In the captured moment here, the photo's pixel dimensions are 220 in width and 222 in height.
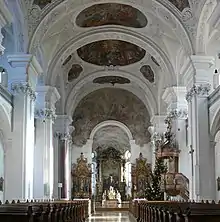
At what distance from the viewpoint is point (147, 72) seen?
92.2ft

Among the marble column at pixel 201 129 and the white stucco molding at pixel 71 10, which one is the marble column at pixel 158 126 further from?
the white stucco molding at pixel 71 10

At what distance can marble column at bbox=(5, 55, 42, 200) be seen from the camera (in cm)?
1678

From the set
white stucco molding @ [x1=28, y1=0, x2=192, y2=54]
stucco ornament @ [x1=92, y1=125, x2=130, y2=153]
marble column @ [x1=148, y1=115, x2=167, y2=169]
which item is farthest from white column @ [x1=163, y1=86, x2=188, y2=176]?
stucco ornament @ [x1=92, y1=125, x2=130, y2=153]

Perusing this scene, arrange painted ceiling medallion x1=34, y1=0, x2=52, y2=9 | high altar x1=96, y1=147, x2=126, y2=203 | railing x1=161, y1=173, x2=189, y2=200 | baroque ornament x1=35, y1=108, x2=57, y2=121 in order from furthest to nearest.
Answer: high altar x1=96, y1=147, x2=126, y2=203
baroque ornament x1=35, y1=108, x2=57, y2=121
railing x1=161, y1=173, x2=189, y2=200
painted ceiling medallion x1=34, y1=0, x2=52, y2=9

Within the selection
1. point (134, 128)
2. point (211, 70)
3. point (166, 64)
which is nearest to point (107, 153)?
point (134, 128)

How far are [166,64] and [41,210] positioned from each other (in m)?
16.0

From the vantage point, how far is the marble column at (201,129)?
57.3ft

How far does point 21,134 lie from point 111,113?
56.8 feet

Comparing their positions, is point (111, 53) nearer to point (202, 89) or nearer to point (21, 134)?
point (202, 89)

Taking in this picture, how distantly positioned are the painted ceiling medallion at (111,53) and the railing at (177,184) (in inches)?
318

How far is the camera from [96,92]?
33.4 meters

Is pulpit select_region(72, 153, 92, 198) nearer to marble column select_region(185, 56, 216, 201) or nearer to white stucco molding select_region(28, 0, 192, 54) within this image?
marble column select_region(185, 56, 216, 201)

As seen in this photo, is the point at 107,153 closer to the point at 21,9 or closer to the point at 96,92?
the point at 96,92

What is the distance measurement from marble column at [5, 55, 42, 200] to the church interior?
1.4 inches
